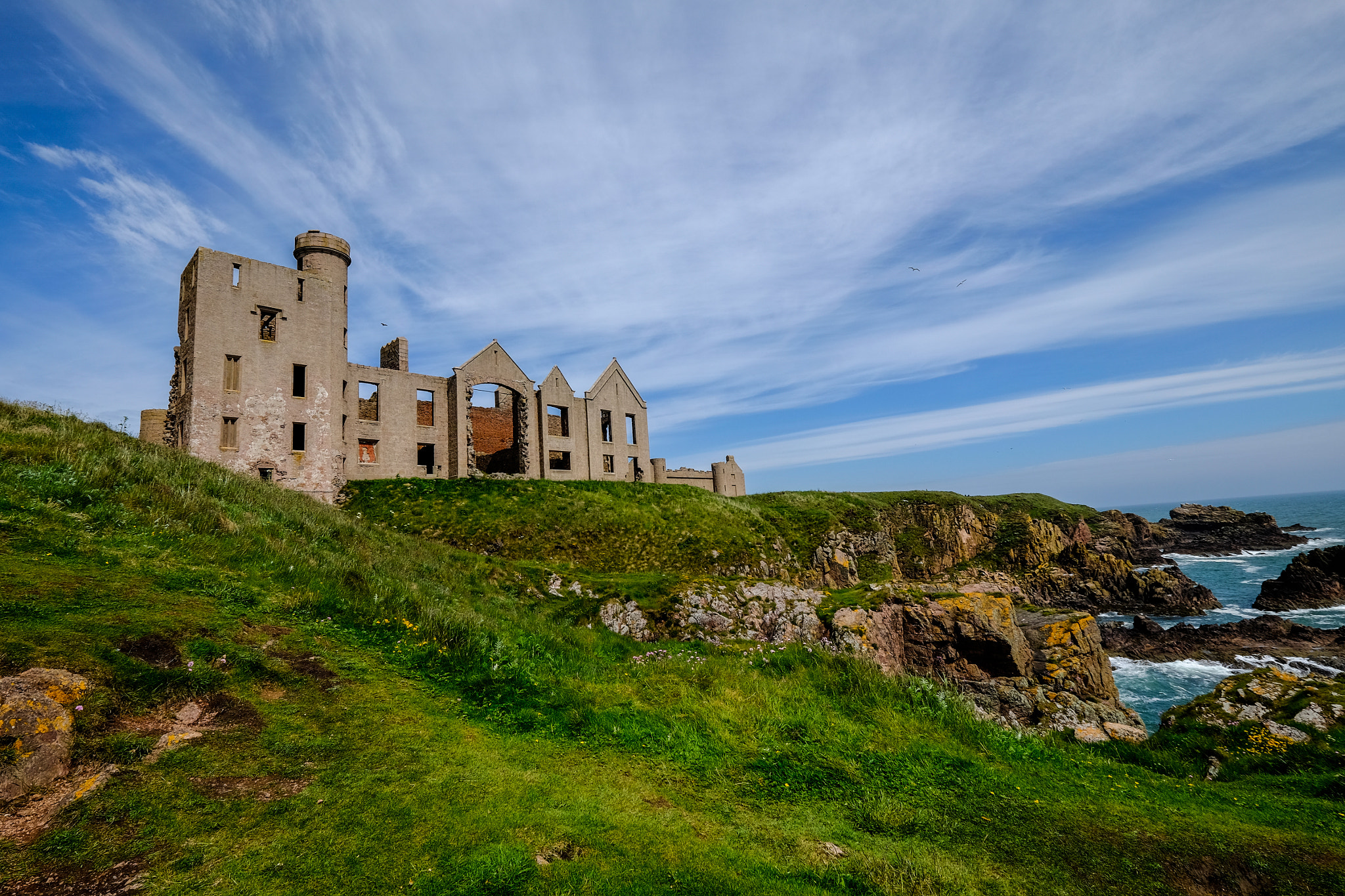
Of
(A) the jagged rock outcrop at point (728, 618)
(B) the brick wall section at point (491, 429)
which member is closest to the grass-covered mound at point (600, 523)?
(A) the jagged rock outcrop at point (728, 618)

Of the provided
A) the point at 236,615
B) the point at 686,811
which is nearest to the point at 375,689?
the point at 236,615

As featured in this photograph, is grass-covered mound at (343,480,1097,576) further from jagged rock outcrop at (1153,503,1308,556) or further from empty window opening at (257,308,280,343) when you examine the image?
jagged rock outcrop at (1153,503,1308,556)

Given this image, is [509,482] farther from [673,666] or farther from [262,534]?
[673,666]

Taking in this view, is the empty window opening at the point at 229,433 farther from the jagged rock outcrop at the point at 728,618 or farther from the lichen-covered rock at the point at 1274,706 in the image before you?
the lichen-covered rock at the point at 1274,706

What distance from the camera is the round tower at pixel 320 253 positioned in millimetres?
34312

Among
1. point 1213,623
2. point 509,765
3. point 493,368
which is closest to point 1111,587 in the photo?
point 1213,623

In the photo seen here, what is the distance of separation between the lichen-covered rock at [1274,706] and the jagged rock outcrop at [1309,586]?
4726 cm

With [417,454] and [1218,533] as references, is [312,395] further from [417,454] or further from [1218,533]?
[1218,533]

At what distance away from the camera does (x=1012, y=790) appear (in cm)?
813

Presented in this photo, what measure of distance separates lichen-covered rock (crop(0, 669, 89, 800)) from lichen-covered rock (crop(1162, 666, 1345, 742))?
1589cm

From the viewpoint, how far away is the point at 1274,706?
1066 centimetres

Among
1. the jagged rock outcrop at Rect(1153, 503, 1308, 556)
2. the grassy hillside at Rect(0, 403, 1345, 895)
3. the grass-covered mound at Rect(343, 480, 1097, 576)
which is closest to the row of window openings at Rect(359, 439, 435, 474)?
the grass-covered mound at Rect(343, 480, 1097, 576)

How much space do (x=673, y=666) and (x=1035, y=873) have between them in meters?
7.37

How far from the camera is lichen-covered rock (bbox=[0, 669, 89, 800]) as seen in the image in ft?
16.4
